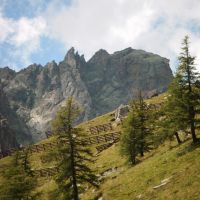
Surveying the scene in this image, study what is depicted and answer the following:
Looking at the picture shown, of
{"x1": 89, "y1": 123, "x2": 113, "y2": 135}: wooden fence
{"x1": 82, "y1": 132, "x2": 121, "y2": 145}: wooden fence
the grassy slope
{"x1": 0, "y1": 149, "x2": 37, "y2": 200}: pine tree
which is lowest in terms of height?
the grassy slope

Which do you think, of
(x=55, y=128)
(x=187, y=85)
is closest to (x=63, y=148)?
(x=55, y=128)

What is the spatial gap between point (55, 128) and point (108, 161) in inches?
806

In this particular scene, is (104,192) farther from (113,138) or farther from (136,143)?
(113,138)

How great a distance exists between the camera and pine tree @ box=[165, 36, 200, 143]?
36.2 m

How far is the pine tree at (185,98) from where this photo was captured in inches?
1427

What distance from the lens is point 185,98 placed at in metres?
36.3

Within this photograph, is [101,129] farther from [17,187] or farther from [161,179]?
[161,179]

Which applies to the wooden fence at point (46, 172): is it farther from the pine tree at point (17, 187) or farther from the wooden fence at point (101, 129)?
the pine tree at point (17, 187)

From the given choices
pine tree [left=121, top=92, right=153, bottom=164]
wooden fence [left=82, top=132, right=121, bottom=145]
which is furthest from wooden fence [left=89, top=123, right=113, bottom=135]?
pine tree [left=121, top=92, right=153, bottom=164]

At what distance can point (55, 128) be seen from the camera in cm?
3819

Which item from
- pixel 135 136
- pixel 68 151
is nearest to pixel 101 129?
pixel 135 136

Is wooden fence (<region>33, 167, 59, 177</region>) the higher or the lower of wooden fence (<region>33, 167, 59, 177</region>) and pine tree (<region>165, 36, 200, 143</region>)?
the lower

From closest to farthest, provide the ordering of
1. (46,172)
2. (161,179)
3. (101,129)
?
1. (161,179)
2. (46,172)
3. (101,129)

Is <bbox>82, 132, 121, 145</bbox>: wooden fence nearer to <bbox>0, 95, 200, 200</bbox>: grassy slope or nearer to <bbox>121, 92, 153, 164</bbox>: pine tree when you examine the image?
<bbox>121, 92, 153, 164</bbox>: pine tree
